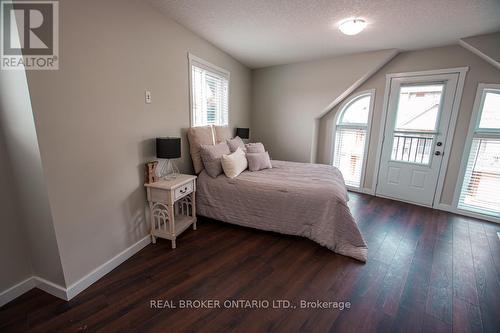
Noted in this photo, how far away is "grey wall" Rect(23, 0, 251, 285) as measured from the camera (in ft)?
4.82

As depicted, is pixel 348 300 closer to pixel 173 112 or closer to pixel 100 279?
pixel 100 279

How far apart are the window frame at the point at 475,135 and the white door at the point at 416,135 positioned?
0.82 ft

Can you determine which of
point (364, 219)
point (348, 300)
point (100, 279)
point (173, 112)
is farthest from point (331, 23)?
point (100, 279)

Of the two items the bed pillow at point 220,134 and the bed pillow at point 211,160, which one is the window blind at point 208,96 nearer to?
the bed pillow at point 220,134

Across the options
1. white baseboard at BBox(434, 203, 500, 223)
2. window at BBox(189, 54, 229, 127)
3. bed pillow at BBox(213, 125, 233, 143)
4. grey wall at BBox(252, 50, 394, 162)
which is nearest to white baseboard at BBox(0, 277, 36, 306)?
window at BBox(189, 54, 229, 127)

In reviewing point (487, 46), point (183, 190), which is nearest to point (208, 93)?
point (183, 190)

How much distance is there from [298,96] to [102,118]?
137 inches

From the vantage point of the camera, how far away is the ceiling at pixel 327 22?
2066 millimetres

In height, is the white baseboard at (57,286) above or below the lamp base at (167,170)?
below

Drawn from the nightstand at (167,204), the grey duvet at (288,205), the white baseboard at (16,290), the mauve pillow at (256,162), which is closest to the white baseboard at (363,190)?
the grey duvet at (288,205)

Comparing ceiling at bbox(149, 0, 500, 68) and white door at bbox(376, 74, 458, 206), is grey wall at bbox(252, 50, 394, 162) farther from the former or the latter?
white door at bbox(376, 74, 458, 206)

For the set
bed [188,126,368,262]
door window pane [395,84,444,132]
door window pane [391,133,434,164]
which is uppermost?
door window pane [395,84,444,132]

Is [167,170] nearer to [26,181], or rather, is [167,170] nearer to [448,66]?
[26,181]

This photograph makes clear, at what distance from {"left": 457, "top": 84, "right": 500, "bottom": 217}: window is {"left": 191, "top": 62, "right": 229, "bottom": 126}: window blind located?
3.76 m
